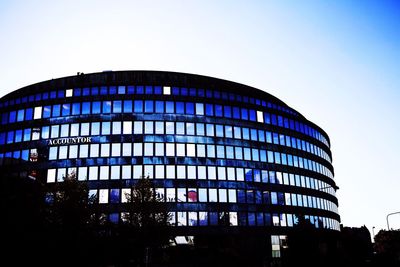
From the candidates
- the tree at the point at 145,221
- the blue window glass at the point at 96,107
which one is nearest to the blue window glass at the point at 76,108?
the blue window glass at the point at 96,107

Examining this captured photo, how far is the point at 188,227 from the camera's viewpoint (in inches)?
2152

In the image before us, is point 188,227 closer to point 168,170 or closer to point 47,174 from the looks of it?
point 168,170

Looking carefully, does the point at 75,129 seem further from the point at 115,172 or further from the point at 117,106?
the point at 115,172

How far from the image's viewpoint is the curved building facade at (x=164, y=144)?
2207 inches

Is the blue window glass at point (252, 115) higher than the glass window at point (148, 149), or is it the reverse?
the blue window glass at point (252, 115)

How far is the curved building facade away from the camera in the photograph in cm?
5606

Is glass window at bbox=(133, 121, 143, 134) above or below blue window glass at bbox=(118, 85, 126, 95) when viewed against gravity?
below

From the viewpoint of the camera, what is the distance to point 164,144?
190 ft

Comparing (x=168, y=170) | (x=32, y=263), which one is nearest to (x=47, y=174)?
(x=168, y=170)

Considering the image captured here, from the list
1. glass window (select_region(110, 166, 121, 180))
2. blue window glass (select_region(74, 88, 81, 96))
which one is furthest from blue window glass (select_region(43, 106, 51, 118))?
glass window (select_region(110, 166, 121, 180))

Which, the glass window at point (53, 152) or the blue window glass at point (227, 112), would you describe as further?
the blue window glass at point (227, 112)

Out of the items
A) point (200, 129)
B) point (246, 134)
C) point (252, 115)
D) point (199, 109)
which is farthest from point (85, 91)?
point (252, 115)

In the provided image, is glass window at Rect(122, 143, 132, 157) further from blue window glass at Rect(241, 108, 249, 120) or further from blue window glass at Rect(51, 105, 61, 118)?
blue window glass at Rect(241, 108, 249, 120)

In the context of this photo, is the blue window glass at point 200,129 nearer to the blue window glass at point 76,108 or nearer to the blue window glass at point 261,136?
the blue window glass at point 261,136
